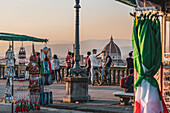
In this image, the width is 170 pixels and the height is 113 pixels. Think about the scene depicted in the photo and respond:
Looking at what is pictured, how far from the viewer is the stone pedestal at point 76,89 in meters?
13.9

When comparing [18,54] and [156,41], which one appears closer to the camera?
[156,41]

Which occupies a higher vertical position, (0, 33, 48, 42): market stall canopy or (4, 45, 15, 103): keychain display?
(0, 33, 48, 42): market stall canopy

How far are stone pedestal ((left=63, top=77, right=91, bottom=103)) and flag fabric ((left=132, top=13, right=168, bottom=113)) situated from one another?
16.7 feet

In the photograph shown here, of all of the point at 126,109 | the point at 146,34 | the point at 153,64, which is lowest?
the point at 126,109

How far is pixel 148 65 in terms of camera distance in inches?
347

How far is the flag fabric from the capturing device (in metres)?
8.80

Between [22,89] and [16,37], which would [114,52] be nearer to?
[22,89]

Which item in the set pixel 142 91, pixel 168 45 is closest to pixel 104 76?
pixel 168 45

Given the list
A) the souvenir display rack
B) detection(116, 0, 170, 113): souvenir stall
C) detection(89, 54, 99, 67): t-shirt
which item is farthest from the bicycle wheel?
detection(116, 0, 170, 113): souvenir stall

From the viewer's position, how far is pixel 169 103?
10305mm

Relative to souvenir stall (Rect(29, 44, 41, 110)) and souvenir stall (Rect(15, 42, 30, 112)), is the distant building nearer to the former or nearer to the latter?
souvenir stall (Rect(29, 44, 41, 110))

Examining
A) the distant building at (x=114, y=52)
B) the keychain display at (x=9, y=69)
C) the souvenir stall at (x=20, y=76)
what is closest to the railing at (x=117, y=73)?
the souvenir stall at (x=20, y=76)

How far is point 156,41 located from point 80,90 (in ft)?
18.2

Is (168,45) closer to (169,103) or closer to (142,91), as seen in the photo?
(169,103)
